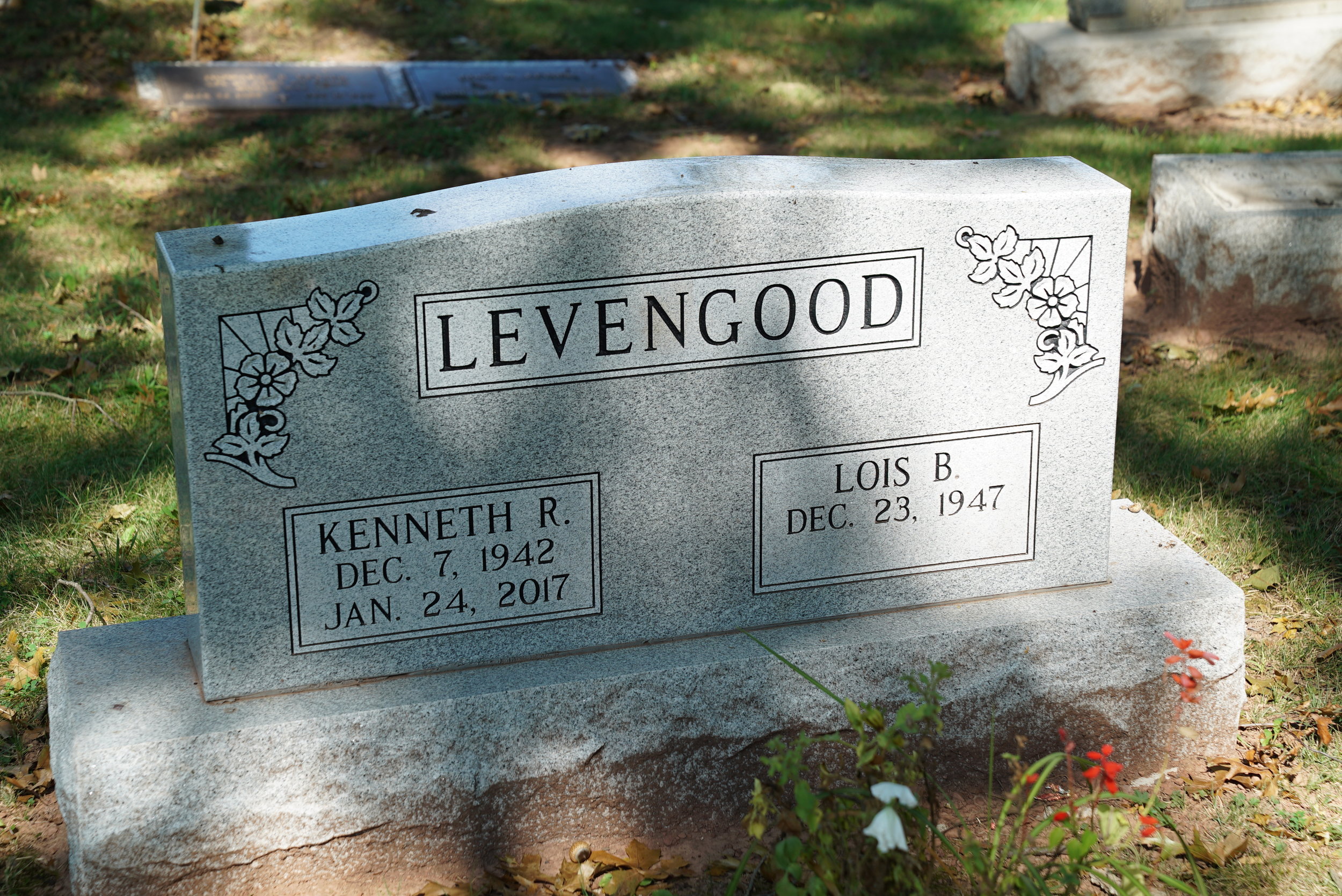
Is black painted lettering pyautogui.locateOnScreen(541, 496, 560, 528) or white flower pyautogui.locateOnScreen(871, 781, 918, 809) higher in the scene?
black painted lettering pyautogui.locateOnScreen(541, 496, 560, 528)

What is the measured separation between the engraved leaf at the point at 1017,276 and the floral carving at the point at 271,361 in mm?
1260

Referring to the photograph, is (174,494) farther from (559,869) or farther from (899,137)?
(899,137)

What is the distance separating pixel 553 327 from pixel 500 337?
0.34 feet

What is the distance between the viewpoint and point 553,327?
2.43 metres

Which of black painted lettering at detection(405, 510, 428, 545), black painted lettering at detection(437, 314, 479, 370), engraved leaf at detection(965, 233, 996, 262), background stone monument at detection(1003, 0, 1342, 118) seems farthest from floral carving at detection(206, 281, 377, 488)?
background stone monument at detection(1003, 0, 1342, 118)

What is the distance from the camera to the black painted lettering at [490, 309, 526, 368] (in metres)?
2.40

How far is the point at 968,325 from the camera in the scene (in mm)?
2645

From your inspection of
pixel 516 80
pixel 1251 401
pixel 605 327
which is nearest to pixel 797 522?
pixel 605 327

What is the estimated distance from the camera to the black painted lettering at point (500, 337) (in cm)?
240

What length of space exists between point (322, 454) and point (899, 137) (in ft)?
16.6

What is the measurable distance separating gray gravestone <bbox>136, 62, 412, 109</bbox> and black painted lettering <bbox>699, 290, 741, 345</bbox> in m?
5.19

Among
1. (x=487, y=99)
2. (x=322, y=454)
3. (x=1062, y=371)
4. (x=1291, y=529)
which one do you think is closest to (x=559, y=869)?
(x=322, y=454)

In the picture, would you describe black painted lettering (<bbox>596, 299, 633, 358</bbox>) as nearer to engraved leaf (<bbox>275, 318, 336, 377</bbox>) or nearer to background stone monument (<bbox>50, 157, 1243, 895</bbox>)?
background stone monument (<bbox>50, 157, 1243, 895</bbox>)

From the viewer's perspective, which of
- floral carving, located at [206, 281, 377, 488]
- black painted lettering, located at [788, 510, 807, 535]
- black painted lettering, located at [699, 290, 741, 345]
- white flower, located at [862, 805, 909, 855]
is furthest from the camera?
black painted lettering, located at [788, 510, 807, 535]
